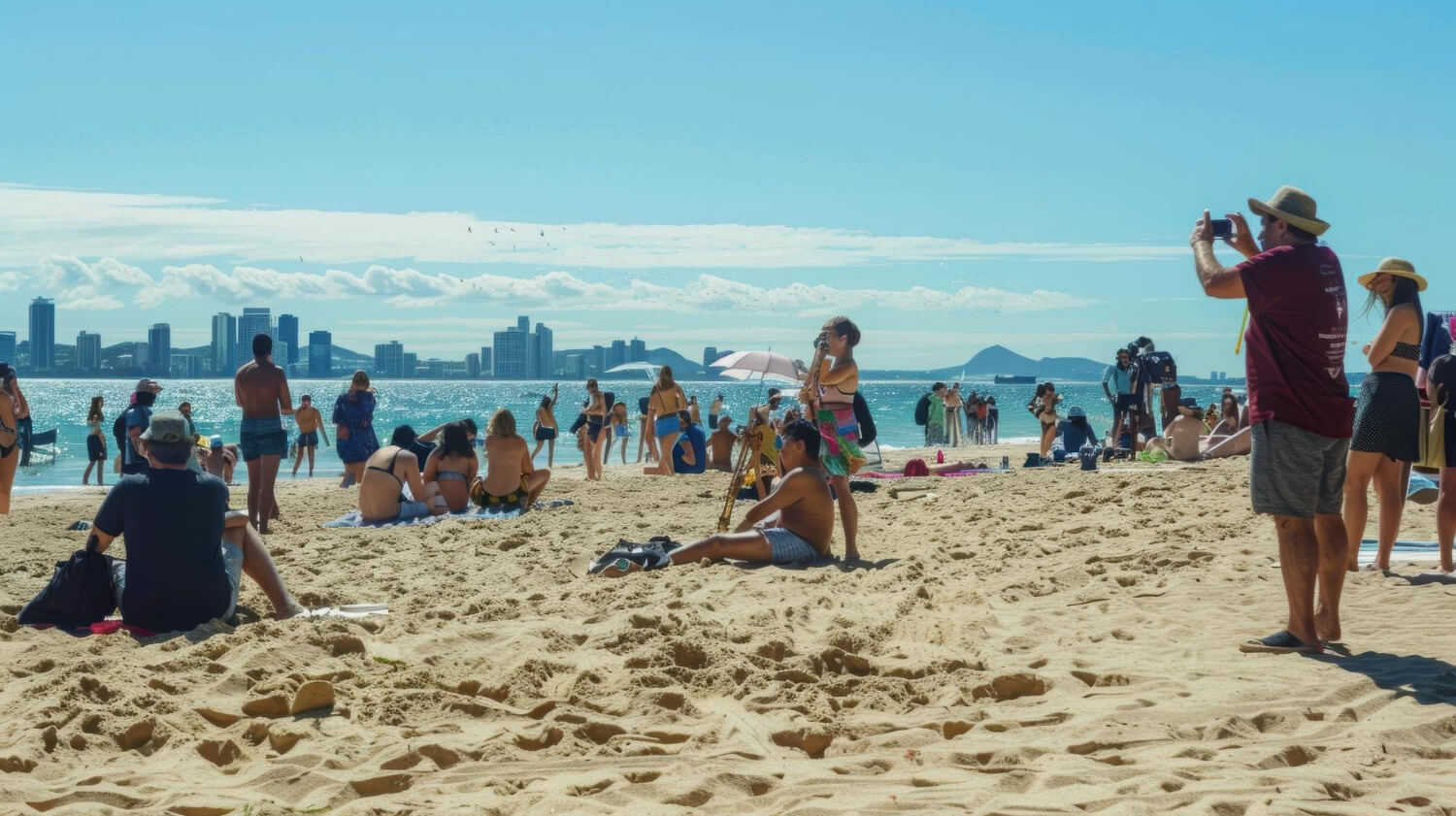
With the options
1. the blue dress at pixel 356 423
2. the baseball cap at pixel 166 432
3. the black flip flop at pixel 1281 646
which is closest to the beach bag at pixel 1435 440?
the black flip flop at pixel 1281 646

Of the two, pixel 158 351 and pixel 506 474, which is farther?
pixel 158 351

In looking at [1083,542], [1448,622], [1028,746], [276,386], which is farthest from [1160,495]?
[276,386]

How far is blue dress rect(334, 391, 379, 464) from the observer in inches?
444

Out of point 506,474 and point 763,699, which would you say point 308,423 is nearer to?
point 506,474

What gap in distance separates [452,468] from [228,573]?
441cm

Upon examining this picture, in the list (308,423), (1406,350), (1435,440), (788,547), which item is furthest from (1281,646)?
(308,423)

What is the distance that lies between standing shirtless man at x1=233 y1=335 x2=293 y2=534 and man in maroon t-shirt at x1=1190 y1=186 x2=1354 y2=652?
263 inches

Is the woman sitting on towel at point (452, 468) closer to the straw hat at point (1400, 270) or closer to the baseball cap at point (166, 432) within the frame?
the baseball cap at point (166, 432)

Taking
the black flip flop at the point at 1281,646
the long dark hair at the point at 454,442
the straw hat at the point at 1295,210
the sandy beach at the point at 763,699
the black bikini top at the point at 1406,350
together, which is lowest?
the sandy beach at the point at 763,699

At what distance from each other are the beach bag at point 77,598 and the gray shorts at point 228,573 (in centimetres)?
3

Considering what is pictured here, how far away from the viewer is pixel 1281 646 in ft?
14.0

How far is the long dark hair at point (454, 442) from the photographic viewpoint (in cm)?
927

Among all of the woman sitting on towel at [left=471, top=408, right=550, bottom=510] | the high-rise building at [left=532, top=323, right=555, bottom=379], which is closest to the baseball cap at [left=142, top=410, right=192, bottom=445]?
the woman sitting on towel at [left=471, top=408, right=550, bottom=510]

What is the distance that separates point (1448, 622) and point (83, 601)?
554cm
